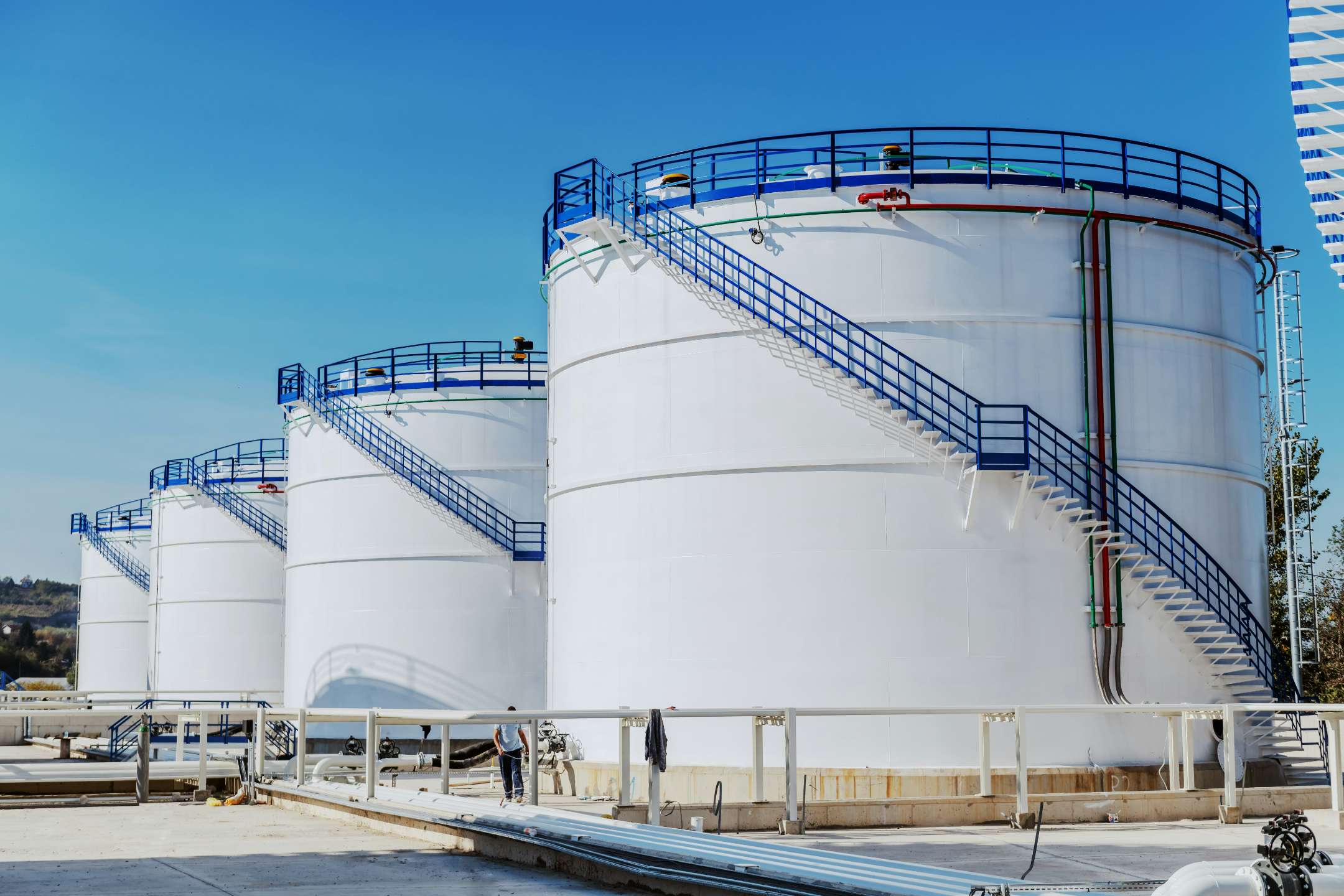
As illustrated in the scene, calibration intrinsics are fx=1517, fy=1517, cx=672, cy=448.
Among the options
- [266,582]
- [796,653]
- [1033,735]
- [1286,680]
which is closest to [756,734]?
Answer: [796,653]

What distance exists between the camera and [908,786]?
19.5m

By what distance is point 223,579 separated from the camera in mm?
43781

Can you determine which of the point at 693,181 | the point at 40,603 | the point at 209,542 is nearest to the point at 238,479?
the point at 209,542

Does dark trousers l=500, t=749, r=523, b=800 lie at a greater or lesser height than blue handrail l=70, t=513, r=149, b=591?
lesser

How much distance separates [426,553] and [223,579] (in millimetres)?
13717

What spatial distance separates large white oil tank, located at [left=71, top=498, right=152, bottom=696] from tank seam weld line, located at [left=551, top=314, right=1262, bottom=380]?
1443 inches

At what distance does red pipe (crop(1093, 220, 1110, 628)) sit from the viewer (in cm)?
2033

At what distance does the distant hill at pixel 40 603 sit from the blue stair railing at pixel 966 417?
16035 centimetres

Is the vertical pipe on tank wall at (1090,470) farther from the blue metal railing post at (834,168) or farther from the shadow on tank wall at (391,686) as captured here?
the shadow on tank wall at (391,686)

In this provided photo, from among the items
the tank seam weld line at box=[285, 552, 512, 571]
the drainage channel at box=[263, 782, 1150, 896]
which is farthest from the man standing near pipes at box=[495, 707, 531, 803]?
the tank seam weld line at box=[285, 552, 512, 571]

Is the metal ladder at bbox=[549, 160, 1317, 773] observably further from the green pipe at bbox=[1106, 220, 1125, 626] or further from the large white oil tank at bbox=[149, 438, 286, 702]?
the large white oil tank at bbox=[149, 438, 286, 702]

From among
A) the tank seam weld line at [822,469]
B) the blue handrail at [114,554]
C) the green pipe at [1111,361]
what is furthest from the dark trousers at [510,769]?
the blue handrail at [114,554]

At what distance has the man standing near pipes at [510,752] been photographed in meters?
18.6

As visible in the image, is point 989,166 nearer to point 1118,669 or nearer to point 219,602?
point 1118,669
